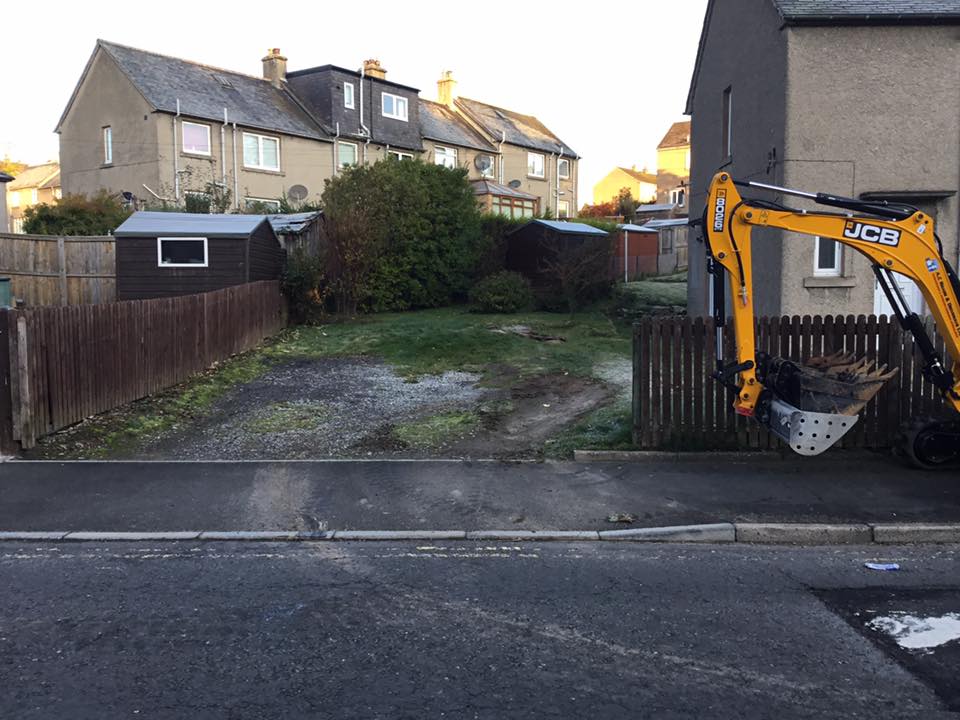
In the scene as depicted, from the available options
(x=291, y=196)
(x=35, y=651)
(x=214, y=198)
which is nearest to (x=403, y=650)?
(x=35, y=651)

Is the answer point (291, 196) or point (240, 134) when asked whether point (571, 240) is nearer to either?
point (291, 196)

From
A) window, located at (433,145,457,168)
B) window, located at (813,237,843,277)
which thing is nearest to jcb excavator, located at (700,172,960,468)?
window, located at (813,237,843,277)

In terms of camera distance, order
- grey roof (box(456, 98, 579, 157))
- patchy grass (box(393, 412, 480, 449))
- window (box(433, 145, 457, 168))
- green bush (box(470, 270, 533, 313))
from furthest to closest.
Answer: grey roof (box(456, 98, 579, 157)) → window (box(433, 145, 457, 168)) → green bush (box(470, 270, 533, 313)) → patchy grass (box(393, 412, 480, 449))

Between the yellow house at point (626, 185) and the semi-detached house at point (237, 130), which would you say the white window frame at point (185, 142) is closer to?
the semi-detached house at point (237, 130)

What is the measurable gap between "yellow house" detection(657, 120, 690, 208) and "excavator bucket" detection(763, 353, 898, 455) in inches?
2738

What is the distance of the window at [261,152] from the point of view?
110 feet

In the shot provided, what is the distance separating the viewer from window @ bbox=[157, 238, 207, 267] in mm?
20156

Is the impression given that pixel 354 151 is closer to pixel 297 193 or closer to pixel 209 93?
pixel 297 193

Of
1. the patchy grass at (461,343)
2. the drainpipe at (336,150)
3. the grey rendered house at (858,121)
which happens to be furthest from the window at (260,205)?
the grey rendered house at (858,121)

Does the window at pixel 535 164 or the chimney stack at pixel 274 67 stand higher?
the chimney stack at pixel 274 67

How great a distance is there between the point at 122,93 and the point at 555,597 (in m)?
31.9

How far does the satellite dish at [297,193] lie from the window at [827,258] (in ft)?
77.8

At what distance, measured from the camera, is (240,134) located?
33.1 metres

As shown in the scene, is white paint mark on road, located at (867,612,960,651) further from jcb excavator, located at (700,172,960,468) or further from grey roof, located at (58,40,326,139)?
grey roof, located at (58,40,326,139)
